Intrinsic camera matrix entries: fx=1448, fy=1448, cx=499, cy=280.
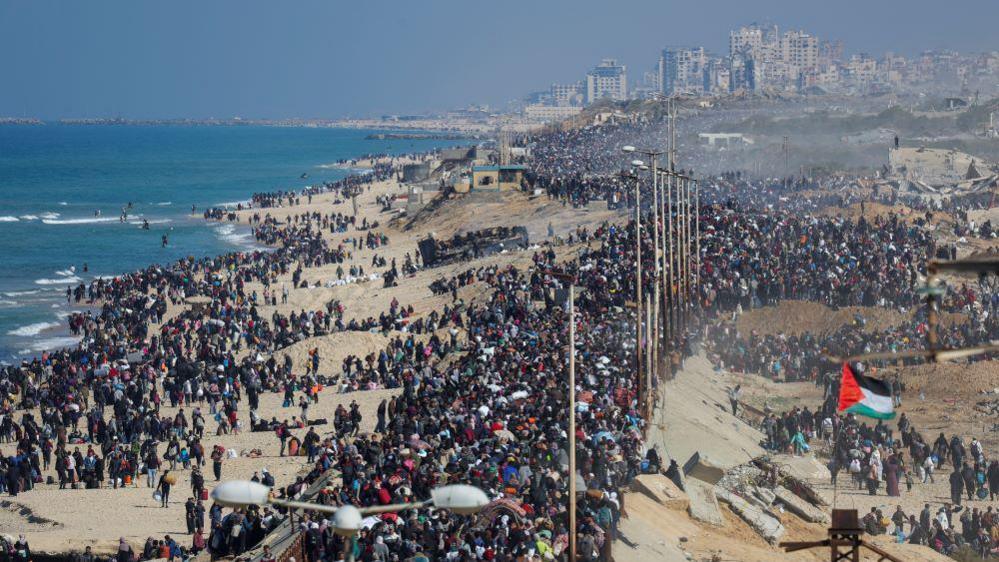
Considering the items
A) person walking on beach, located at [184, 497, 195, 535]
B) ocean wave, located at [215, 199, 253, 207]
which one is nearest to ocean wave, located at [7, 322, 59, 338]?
person walking on beach, located at [184, 497, 195, 535]

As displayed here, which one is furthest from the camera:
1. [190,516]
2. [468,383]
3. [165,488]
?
[468,383]

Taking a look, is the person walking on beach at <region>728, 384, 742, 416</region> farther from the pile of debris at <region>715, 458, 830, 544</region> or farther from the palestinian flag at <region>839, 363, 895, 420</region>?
the palestinian flag at <region>839, 363, 895, 420</region>

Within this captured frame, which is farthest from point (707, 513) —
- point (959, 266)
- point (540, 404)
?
point (959, 266)

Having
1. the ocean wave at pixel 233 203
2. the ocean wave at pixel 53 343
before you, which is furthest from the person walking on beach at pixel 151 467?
the ocean wave at pixel 233 203

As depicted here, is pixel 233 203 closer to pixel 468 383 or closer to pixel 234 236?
pixel 234 236

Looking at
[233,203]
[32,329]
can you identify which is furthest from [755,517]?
[233,203]

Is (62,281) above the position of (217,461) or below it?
below

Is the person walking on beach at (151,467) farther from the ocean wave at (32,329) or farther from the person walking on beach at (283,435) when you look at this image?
the ocean wave at (32,329)

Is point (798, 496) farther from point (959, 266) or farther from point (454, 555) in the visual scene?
point (959, 266)

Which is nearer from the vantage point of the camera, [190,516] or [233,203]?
[190,516]
